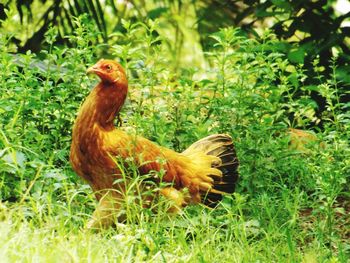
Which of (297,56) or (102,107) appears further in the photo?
(297,56)

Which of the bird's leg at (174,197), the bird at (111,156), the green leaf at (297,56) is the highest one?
the green leaf at (297,56)

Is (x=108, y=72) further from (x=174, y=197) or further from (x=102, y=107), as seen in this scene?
(x=174, y=197)

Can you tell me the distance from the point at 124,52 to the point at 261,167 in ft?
3.72

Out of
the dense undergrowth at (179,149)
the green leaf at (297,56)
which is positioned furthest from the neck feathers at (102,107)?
the green leaf at (297,56)

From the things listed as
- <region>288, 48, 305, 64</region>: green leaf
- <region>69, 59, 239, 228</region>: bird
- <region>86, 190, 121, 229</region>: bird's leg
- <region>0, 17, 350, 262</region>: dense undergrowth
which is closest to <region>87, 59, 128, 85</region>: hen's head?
<region>69, 59, 239, 228</region>: bird

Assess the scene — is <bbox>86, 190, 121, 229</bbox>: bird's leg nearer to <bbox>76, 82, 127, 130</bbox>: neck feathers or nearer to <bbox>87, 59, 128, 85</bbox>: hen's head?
<bbox>76, 82, 127, 130</bbox>: neck feathers

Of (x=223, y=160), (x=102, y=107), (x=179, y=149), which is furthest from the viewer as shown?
(x=179, y=149)

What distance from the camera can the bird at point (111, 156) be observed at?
5.32m

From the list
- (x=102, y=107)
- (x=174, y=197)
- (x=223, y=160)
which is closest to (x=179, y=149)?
(x=223, y=160)

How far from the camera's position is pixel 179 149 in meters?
6.42

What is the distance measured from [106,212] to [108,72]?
759mm

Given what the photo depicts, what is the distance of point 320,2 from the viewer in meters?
7.48

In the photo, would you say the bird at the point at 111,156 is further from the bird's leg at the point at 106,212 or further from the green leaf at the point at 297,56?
the green leaf at the point at 297,56

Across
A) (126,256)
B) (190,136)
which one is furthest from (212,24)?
(126,256)
